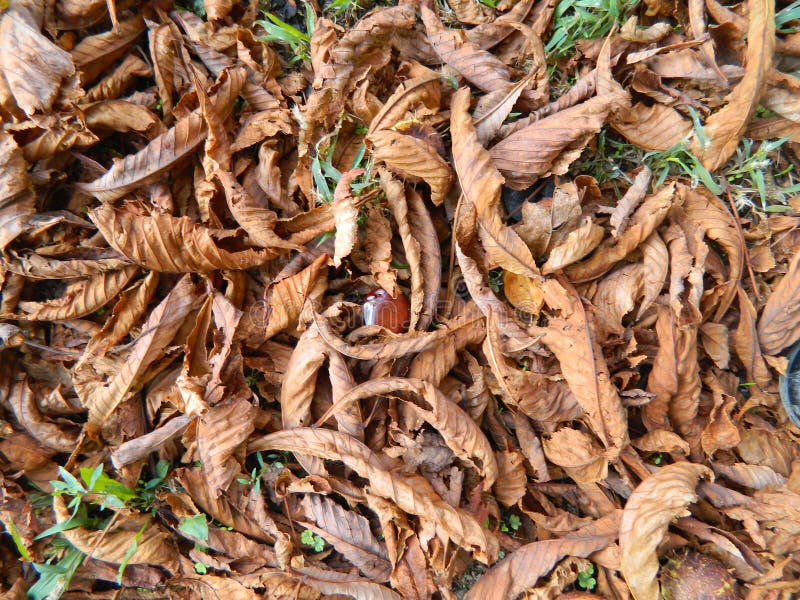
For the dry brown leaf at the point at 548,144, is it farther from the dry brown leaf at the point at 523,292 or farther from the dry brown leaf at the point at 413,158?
the dry brown leaf at the point at 523,292

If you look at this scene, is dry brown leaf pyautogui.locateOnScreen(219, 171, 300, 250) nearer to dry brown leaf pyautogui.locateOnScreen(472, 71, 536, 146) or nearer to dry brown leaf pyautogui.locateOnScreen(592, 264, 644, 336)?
dry brown leaf pyautogui.locateOnScreen(472, 71, 536, 146)

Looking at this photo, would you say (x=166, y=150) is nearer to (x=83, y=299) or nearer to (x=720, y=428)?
(x=83, y=299)

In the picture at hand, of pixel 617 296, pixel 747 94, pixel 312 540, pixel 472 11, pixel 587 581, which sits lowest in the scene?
pixel 587 581

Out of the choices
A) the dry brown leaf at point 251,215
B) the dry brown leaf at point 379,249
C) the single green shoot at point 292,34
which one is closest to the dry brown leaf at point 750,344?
the dry brown leaf at point 379,249

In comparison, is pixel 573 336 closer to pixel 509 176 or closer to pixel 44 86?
pixel 509 176

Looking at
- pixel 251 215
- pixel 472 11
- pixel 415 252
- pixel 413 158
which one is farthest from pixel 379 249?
pixel 472 11

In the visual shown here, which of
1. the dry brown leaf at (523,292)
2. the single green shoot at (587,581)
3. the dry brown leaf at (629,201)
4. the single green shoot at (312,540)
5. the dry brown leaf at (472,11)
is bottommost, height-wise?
the single green shoot at (587,581)

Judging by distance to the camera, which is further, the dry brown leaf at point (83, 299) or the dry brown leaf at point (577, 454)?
the dry brown leaf at point (83, 299)

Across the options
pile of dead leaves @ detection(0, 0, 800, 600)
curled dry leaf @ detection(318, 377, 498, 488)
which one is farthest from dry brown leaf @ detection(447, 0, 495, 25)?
curled dry leaf @ detection(318, 377, 498, 488)
